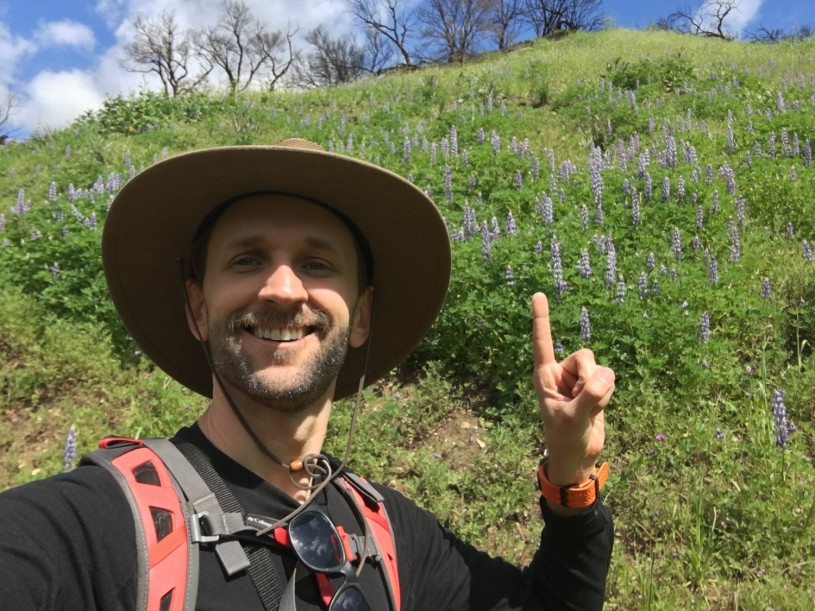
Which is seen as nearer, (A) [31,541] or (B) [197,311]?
(A) [31,541]

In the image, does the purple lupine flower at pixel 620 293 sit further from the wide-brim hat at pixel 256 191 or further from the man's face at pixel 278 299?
the man's face at pixel 278 299

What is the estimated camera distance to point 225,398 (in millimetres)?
1839

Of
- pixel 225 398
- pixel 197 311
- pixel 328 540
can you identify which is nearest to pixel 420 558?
pixel 328 540

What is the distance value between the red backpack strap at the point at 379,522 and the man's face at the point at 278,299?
0.31 meters

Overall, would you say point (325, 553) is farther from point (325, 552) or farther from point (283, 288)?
point (283, 288)

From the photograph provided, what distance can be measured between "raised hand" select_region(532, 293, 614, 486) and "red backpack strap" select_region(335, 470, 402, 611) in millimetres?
549

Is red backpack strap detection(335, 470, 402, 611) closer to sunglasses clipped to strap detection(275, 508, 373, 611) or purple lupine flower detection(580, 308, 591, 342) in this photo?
sunglasses clipped to strap detection(275, 508, 373, 611)

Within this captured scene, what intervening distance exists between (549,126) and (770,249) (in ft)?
17.1

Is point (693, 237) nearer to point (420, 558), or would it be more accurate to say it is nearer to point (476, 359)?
point (476, 359)

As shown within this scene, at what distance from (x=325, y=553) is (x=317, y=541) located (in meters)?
0.04

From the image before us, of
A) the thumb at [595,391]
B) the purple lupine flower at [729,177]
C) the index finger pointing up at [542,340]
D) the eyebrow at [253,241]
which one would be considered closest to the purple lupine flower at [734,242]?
the purple lupine flower at [729,177]

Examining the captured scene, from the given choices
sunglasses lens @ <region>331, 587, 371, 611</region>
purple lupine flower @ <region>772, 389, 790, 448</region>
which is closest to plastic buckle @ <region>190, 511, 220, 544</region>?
sunglasses lens @ <region>331, 587, 371, 611</region>

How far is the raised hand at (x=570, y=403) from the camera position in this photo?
5.92 feet

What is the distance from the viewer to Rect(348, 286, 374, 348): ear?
2189mm
